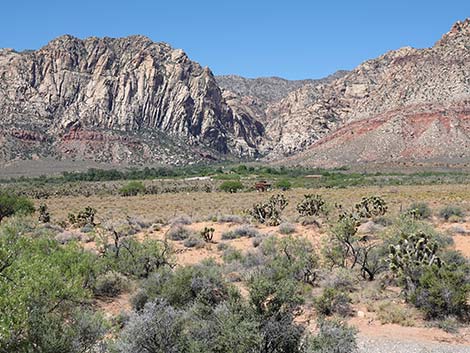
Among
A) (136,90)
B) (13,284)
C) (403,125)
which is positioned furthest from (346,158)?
(13,284)

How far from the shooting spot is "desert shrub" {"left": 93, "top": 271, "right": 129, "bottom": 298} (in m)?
15.7

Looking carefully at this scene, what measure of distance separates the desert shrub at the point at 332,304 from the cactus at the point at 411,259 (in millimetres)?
2064

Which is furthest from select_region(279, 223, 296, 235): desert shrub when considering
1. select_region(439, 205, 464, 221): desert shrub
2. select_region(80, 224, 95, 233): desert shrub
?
select_region(80, 224, 95, 233): desert shrub

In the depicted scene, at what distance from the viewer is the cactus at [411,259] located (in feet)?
50.3

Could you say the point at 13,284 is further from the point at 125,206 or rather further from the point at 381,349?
the point at 125,206

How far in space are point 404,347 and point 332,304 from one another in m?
3.13

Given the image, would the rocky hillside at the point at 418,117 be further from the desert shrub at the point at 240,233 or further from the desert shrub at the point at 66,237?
the desert shrub at the point at 66,237

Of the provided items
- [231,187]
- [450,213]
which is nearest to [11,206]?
[450,213]

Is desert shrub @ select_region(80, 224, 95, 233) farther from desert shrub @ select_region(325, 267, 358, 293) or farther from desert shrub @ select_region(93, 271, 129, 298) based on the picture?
desert shrub @ select_region(325, 267, 358, 293)

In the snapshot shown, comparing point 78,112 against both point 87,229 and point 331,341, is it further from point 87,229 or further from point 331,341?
point 331,341

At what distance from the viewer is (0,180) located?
105500 mm

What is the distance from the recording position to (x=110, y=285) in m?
16.0

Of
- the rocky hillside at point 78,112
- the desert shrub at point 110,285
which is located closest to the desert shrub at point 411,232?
the desert shrub at point 110,285

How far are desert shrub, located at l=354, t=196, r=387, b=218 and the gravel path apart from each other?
74.3 feet
